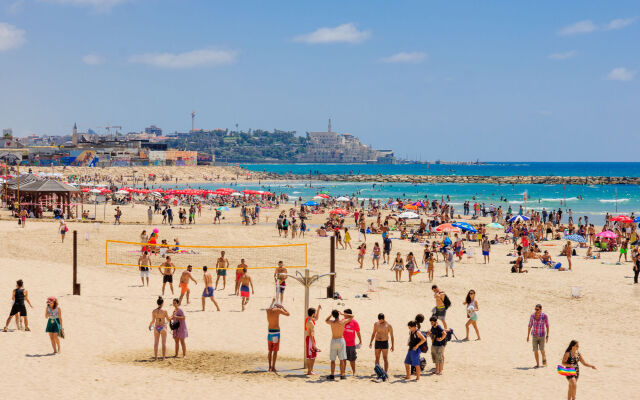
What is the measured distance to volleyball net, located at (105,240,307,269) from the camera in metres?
21.0

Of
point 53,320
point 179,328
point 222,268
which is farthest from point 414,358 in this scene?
point 222,268

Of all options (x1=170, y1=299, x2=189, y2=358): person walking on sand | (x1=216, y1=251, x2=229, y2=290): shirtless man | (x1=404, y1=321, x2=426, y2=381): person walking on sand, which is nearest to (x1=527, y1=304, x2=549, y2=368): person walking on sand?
(x1=404, y1=321, x2=426, y2=381): person walking on sand

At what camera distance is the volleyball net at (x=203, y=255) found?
827 inches

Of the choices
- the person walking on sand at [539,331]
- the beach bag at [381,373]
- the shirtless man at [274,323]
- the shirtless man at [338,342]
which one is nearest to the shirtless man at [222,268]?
the shirtless man at [274,323]

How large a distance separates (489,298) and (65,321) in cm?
1028

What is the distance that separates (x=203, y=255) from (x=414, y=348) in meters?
14.3

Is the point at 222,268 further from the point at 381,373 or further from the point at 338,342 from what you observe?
the point at 381,373

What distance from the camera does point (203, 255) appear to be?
22750 millimetres

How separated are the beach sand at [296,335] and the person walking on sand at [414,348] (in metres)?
0.24

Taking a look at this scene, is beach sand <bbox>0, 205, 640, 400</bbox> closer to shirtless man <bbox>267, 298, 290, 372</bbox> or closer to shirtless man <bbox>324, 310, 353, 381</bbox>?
shirtless man <bbox>324, 310, 353, 381</bbox>

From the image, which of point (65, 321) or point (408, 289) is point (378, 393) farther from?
point (408, 289)

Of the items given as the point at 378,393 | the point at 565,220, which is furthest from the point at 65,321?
the point at 565,220

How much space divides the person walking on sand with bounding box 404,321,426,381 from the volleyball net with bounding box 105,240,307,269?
10656mm

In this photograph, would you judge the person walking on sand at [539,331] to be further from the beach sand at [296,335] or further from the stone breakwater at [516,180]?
the stone breakwater at [516,180]
